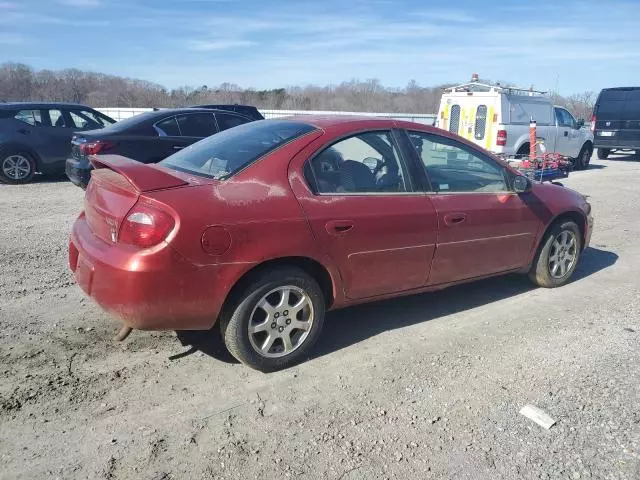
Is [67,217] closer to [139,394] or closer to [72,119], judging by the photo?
[72,119]

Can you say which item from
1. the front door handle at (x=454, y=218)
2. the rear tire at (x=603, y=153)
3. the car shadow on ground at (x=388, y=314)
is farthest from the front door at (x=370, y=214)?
the rear tire at (x=603, y=153)

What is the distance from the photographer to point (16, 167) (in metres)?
10.6

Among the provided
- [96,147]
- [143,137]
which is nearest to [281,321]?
[96,147]

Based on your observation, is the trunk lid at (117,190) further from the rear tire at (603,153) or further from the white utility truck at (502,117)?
the rear tire at (603,153)

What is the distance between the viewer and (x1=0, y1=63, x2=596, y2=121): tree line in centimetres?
4500

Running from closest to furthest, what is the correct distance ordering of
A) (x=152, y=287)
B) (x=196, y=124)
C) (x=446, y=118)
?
(x=152, y=287)
(x=196, y=124)
(x=446, y=118)

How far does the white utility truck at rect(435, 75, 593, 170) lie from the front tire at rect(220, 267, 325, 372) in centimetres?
1033

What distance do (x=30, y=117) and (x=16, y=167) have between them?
1010 millimetres

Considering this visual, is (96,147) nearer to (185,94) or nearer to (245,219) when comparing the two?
(245,219)

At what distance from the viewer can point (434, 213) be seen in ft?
13.3

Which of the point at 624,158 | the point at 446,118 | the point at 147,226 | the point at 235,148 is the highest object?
the point at 446,118

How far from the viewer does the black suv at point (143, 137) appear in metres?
8.52

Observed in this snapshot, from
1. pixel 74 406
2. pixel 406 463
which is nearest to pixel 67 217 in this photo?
pixel 74 406

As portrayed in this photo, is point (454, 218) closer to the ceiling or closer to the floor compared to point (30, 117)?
closer to the floor
